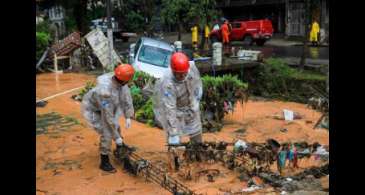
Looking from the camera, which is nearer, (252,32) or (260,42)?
(260,42)

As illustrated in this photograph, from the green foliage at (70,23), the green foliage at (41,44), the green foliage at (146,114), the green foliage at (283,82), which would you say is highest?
the green foliage at (70,23)

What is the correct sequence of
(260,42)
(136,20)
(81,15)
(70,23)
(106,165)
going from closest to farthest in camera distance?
1. (106,165)
2. (136,20)
3. (81,15)
4. (260,42)
5. (70,23)

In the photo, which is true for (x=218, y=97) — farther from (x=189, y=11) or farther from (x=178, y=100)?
(x=189, y=11)

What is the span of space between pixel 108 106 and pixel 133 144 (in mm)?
1969

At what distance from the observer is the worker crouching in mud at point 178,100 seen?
6.57m

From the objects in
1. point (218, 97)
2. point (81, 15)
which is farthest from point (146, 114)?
point (81, 15)

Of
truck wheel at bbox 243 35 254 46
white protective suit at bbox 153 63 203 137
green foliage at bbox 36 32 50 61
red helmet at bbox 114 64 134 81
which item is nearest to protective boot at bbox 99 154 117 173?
white protective suit at bbox 153 63 203 137

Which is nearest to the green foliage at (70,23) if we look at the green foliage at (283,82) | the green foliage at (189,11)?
the green foliage at (189,11)

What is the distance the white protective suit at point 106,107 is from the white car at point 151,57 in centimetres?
597

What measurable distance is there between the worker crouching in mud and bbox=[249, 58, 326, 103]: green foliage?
7.58 meters

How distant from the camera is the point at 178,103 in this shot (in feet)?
22.7

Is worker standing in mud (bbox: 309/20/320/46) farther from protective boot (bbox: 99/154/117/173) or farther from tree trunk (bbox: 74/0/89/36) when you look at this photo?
protective boot (bbox: 99/154/117/173)

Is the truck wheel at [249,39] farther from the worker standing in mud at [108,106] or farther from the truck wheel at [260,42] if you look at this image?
the worker standing in mud at [108,106]
